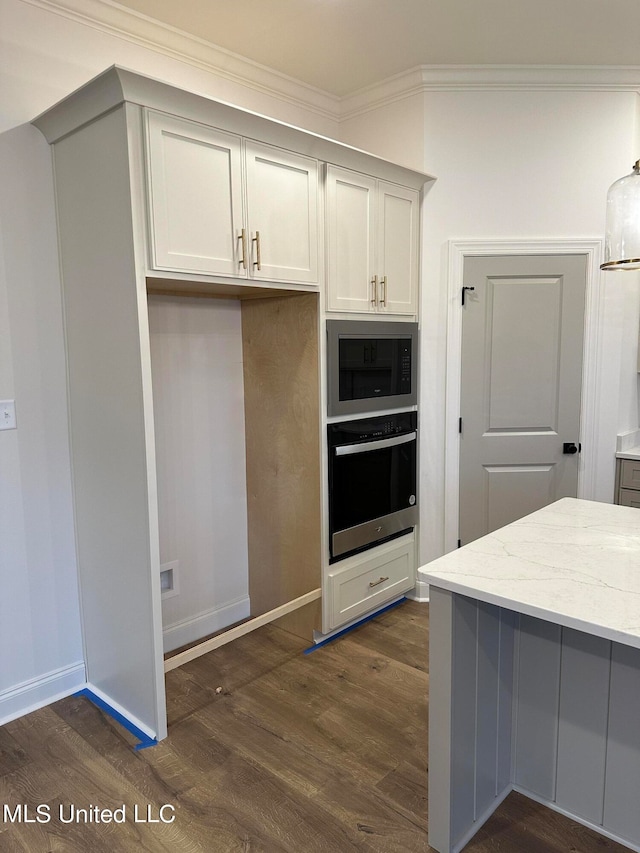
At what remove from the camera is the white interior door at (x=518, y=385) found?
333cm

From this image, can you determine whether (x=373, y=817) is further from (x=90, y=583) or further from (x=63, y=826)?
(x=90, y=583)

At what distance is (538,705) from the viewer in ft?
6.26

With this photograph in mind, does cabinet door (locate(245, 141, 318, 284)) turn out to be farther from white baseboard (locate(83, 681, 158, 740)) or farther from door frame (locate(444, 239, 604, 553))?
white baseboard (locate(83, 681, 158, 740))

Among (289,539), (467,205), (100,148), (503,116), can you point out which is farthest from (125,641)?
Answer: (503,116)

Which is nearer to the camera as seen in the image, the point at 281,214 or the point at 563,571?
the point at 563,571

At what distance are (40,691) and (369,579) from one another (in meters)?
1.61

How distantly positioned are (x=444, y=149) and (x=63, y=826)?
11.3 feet

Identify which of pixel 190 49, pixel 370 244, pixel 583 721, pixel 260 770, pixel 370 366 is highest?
pixel 190 49

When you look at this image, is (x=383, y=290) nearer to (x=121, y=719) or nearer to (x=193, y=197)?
(x=193, y=197)

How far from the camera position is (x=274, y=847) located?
72.6 inches

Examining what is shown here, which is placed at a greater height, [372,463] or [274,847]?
[372,463]

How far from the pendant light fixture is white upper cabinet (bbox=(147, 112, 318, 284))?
1404 millimetres

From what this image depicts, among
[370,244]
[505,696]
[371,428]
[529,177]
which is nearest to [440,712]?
[505,696]

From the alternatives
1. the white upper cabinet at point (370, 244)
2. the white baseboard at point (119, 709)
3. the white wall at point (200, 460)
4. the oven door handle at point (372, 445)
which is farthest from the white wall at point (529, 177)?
the white baseboard at point (119, 709)
